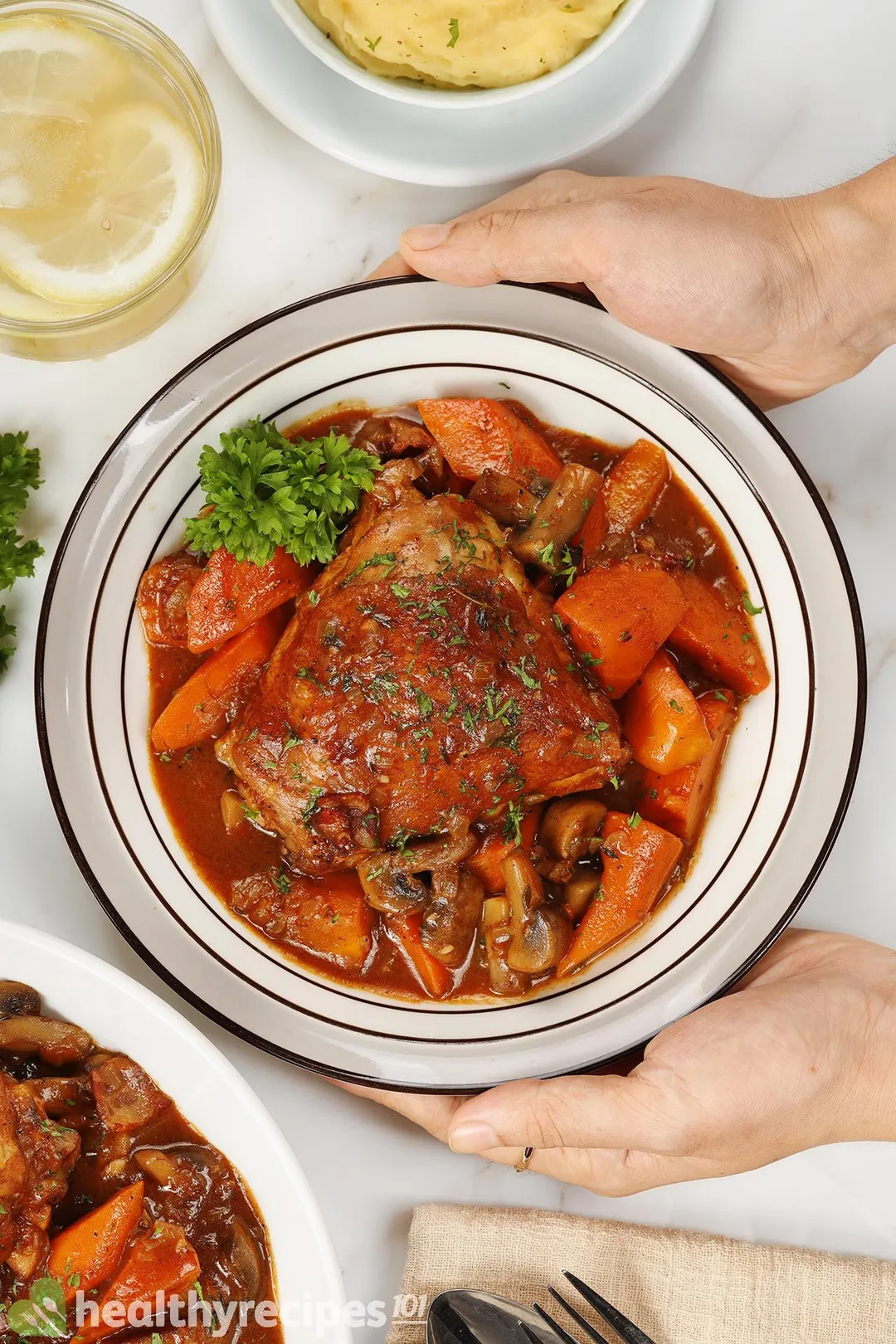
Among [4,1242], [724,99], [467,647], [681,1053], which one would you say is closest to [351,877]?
[467,647]

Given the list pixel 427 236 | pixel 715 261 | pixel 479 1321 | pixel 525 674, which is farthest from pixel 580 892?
pixel 427 236

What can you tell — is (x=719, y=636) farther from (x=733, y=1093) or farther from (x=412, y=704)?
(x=733, y=1093)

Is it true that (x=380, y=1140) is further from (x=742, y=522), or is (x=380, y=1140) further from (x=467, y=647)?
(x=742, y=522)

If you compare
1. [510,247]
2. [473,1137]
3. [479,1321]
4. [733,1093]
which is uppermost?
[510,247]

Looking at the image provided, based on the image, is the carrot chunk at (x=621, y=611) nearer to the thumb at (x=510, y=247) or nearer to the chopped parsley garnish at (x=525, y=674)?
the chopped parsley garnish at (x=525, y=674)

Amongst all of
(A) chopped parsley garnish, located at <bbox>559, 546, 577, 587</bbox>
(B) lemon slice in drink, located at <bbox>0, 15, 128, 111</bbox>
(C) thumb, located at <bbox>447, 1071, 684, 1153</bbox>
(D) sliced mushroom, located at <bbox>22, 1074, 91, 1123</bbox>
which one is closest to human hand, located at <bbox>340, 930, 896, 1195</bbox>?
(C) thumb, located at <bbox>447, 1071, 684, 1153</bbox>

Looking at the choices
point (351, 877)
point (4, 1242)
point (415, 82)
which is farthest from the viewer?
point (351, 877)
